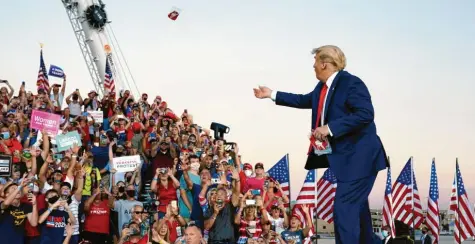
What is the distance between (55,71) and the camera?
23344mm

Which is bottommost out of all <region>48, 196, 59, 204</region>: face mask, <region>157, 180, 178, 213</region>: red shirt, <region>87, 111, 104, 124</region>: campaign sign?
<region>48, 196, 59, 204</region>: face mask

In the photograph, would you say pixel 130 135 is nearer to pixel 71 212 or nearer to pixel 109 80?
Result: pixel 71 212

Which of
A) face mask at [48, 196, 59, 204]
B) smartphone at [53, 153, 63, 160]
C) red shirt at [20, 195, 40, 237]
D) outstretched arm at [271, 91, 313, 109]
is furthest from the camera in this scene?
smartphone at [53, 153, 63, 160]

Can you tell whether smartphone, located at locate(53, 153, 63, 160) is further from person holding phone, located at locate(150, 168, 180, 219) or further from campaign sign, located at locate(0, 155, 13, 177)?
campaign sign, located at locate(0, 155, 13, 177)

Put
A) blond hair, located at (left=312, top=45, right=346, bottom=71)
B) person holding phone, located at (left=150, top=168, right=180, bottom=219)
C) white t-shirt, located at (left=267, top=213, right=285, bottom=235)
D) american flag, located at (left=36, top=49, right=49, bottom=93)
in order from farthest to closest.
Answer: american flag, located at (left=36, top=49, right=49, bottom=93) < person holding phone, located at (left=150, top=168, right=180, bottom=219) < white t-shirt, located at (left=267, top=213, right=285, bottom=235) < blond hair, located at (left=312, top=45, right=346, bottom=71)

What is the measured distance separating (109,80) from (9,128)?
14056 mm

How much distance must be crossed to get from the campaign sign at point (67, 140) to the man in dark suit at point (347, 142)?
9270mm

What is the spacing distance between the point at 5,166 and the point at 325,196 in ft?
36.8

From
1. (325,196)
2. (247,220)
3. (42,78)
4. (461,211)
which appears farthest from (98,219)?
(461,211)

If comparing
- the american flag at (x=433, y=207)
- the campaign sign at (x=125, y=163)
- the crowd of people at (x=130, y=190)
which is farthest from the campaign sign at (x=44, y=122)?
the american flag at (x=433, y=207)

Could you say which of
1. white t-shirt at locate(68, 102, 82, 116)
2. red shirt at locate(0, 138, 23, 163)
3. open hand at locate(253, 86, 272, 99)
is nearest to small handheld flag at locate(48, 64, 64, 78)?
white t-shirt at locate(68, 102, 82, 116)

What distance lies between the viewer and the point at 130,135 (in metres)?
17.4

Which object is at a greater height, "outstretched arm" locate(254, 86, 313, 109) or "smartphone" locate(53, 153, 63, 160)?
"smartphone" locate(53, 153, 63, 160)

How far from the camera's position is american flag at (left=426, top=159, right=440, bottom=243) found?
2319 centimetres
